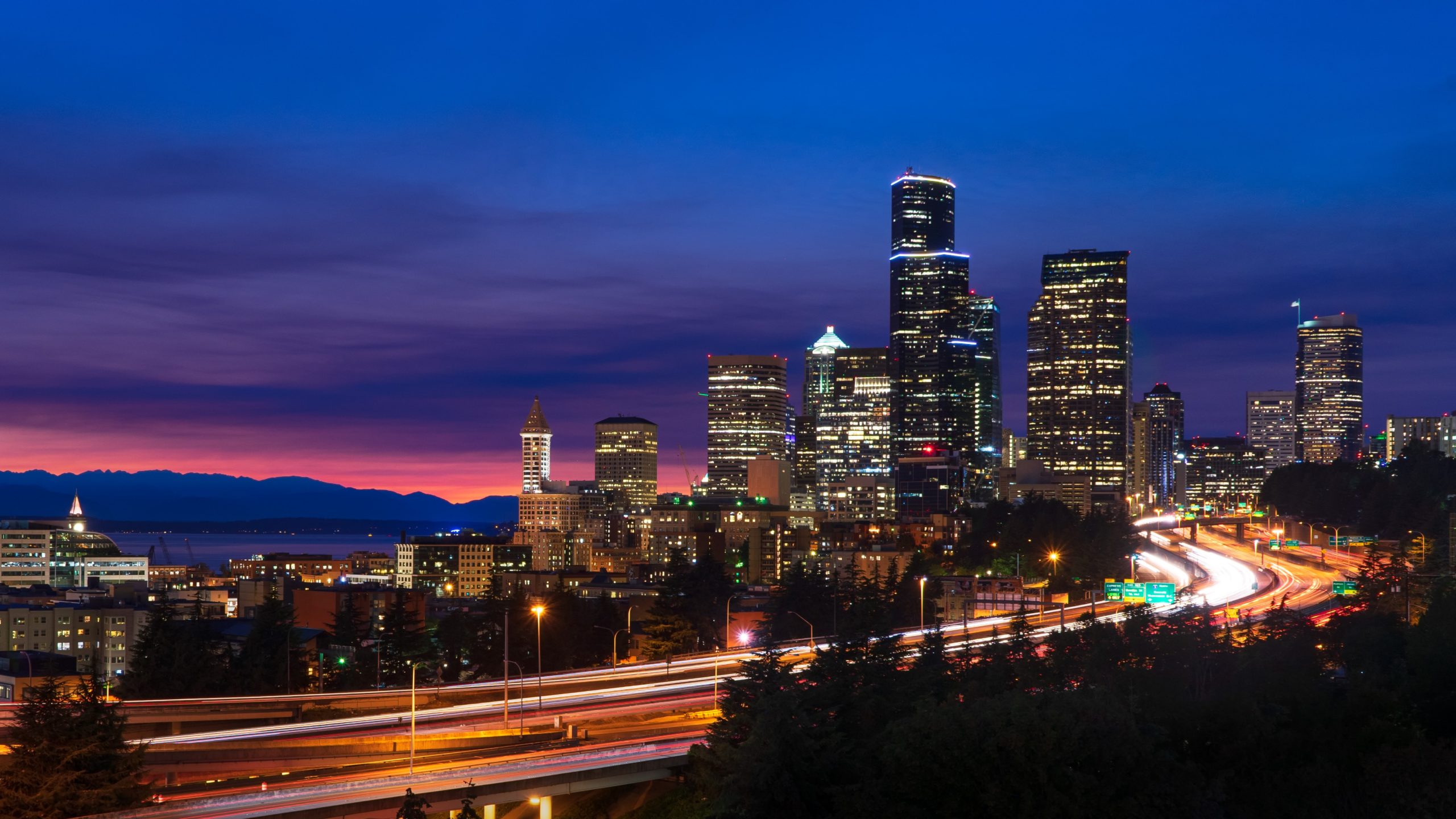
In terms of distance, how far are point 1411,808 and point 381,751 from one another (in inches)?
1272

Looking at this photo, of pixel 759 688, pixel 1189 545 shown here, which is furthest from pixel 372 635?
pixel 1189 545

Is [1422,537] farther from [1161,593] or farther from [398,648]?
[398,648]

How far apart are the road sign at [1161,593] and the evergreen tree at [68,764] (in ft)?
199

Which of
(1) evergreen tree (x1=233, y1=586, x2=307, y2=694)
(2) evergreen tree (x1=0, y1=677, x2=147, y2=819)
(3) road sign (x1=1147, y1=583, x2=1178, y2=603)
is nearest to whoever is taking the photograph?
(2) evergreen tree (x1=0, y1=677, x2=147, y2=819)

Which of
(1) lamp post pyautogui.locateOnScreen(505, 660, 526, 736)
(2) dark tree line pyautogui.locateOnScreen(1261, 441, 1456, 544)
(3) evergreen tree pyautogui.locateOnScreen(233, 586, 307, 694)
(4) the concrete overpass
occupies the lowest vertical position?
(3) evergreen tree pyautogui.locateOnScreen(233, 586, 307, 694)

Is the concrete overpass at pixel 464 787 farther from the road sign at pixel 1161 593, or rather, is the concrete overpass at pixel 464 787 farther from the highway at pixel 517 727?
the road sign at pixel 1161 593

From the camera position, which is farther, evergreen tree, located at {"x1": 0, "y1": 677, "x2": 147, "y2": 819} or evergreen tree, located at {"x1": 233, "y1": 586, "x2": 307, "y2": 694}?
evergreen tree, located at {"x1": 233, "y1": 586, "x2": 307, "y2": 694}

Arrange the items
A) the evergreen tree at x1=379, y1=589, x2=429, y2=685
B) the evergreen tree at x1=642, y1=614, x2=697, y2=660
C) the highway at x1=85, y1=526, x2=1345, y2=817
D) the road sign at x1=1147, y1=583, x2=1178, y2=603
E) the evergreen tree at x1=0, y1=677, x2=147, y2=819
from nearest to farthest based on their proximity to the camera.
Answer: the evergreen tree at x1=0, y1=677, x2=147, y2=819 → the highway at x1=85, y1=526, x2=1345, y2=817 → the evergreen tree at x1=379, y1=589, x2=429, y2=685 → the road sign at x1=1147, y1=583, x2=1178, y2=603 → the evergreen tree at x1=642, y1=614, x2=697, y2=660

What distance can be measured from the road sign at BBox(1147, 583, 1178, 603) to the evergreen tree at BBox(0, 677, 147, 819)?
60741 mm

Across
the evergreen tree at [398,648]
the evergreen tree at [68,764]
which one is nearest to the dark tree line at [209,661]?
the evergreen tree at [398,648]

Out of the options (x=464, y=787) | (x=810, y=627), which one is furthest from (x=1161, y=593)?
(x=464, y=787)

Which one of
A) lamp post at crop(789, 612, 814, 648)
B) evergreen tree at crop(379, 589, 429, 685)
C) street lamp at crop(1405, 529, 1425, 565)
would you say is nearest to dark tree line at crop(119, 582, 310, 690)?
evergreen tree at crop(379, 589, 429, 685)

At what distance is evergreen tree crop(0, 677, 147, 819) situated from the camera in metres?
37.6

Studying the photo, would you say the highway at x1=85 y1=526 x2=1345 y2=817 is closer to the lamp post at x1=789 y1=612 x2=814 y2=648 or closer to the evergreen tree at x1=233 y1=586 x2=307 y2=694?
the lamp post at x1=789 y1=612 x2=814 y2=648
